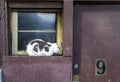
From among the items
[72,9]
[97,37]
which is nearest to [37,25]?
[72,9]

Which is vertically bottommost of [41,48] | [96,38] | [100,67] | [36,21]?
[100,67]

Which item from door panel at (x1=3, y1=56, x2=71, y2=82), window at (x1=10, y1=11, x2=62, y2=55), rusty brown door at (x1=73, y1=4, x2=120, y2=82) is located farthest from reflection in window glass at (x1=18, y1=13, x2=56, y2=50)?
rusty brown door at (x1=73, y1=4, x2=120, y2=82)

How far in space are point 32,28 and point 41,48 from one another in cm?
37

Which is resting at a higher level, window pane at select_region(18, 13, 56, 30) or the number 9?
window pane at select_region(18, 13, 56, 30)

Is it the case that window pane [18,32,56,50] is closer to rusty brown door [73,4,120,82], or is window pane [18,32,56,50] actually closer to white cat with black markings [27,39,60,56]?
white cat with black markings [27,39,60,56]

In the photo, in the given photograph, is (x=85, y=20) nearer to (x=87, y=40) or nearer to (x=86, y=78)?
(x=87, y=40)

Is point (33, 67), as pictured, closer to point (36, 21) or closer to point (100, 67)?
point (36, 21)

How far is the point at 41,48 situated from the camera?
4.54m

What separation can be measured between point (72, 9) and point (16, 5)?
905 mm

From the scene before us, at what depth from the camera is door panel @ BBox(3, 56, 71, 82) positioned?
4.39m

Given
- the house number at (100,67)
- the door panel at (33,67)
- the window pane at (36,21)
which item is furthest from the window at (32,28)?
the house number at (100,67)

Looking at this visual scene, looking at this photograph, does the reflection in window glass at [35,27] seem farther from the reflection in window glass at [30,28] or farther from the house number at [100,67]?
the house number at [100,67]

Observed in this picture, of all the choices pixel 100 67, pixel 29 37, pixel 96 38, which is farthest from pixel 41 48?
pixel 100 67

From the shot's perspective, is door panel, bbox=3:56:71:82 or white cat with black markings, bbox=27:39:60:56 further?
white cat with black markings, bbox=27:39:60:56
